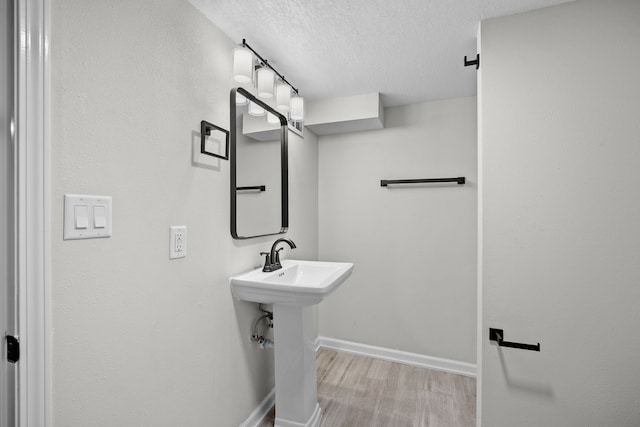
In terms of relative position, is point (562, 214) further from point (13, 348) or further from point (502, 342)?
point (13, 348)

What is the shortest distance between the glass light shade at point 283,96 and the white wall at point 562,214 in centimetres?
110

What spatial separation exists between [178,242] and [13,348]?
55cm

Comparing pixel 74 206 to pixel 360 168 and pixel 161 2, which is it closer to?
pixel 161 2

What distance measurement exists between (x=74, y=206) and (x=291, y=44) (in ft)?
4.34

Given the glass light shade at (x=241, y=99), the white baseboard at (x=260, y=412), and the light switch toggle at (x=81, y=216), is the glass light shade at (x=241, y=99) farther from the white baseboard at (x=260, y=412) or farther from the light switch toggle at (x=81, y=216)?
the white baseboard at (x=260, y=412)

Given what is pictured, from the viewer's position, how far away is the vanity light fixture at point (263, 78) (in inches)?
57.5

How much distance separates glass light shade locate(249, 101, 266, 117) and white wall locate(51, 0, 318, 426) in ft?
0.59

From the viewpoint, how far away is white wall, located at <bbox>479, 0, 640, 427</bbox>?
3.91 ft

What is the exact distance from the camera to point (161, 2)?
1.16 meters

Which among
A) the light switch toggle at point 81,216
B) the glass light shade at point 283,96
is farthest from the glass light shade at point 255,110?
the light switch toggle at point 81,216

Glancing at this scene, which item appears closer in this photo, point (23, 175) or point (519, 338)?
point (23, 175)

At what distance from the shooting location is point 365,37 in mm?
1549

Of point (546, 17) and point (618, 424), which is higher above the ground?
point (546, 17)

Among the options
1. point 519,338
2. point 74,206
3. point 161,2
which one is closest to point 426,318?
point 519,338
